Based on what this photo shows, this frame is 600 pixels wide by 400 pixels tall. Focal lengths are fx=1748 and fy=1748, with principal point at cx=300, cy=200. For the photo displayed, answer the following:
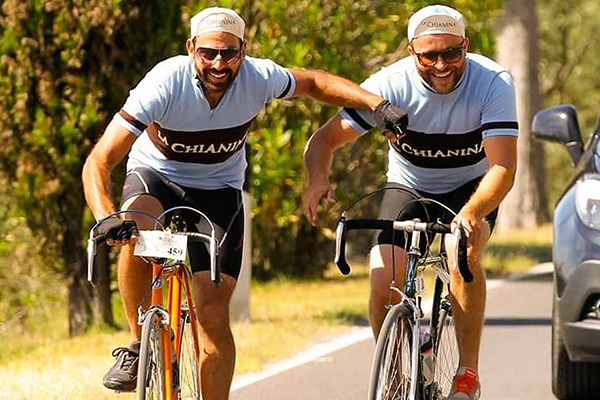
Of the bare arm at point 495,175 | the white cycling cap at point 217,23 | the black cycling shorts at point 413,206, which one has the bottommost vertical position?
the black cycling shorts at point 413,206

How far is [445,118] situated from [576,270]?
1.07 meters

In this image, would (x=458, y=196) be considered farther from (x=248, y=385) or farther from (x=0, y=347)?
(x=0, y=347)

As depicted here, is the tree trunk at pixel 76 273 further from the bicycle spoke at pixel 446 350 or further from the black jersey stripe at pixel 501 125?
the black jersey stripe at pixel 501 125

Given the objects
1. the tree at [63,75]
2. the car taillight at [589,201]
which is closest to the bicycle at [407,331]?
the car taillight at [589,201]

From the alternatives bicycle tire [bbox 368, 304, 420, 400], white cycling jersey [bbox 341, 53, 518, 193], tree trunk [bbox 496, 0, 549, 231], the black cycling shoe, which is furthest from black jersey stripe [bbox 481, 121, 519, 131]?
tree trunk [bbox 496, 0, 549, 231]

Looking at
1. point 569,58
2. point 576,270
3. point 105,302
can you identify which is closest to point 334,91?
point 576,270

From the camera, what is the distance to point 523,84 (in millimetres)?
27656

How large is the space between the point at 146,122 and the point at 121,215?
393 millimetres

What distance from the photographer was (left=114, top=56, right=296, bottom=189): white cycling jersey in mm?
7184

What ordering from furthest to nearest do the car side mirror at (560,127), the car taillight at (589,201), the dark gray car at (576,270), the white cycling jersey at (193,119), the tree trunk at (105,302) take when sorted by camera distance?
the tree trunk at (105,302), the car side mirror at (560,127), the car taillight at (589,201), the dark gray car at (576,270), the white cycling jersey at (193,119)

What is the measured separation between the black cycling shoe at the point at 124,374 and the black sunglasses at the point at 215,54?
4.04 feet

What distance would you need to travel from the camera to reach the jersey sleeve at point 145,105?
707 centimetres

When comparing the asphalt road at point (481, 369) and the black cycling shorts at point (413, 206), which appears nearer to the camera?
the black cycling shorts at point (413, 206)

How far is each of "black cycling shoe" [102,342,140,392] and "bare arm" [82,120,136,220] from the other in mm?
626
